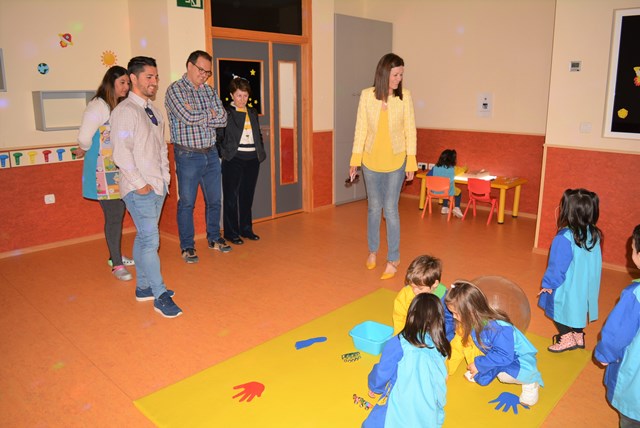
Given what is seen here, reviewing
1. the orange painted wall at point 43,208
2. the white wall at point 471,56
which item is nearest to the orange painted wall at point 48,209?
the orange painted wall at point 43,208

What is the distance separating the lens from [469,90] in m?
7.23

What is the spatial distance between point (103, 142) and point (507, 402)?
3458mm

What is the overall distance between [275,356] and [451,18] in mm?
5563

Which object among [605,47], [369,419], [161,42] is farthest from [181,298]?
[605,47]

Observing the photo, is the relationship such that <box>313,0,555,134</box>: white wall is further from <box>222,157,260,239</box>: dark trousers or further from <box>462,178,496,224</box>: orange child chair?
<box>222,157,260,239</box>: dark trousers

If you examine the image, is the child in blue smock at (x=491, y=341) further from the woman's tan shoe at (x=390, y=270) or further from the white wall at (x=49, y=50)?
the white wall at (x=49, y=50)

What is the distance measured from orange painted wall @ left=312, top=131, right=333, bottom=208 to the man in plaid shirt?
2003 millimetres

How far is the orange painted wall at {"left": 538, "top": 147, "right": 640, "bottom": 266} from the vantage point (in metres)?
4.80

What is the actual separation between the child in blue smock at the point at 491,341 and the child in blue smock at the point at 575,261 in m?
0.62

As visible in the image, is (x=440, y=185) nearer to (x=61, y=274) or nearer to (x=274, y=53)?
(x=274, y=53)

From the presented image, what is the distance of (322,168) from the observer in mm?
7148

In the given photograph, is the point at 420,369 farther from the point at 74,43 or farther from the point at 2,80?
the point at 74,43

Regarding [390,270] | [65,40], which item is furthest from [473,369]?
[65,40]

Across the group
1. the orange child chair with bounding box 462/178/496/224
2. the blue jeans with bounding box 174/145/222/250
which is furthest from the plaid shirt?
the orange child chair with bounding box 462/178/496/224
